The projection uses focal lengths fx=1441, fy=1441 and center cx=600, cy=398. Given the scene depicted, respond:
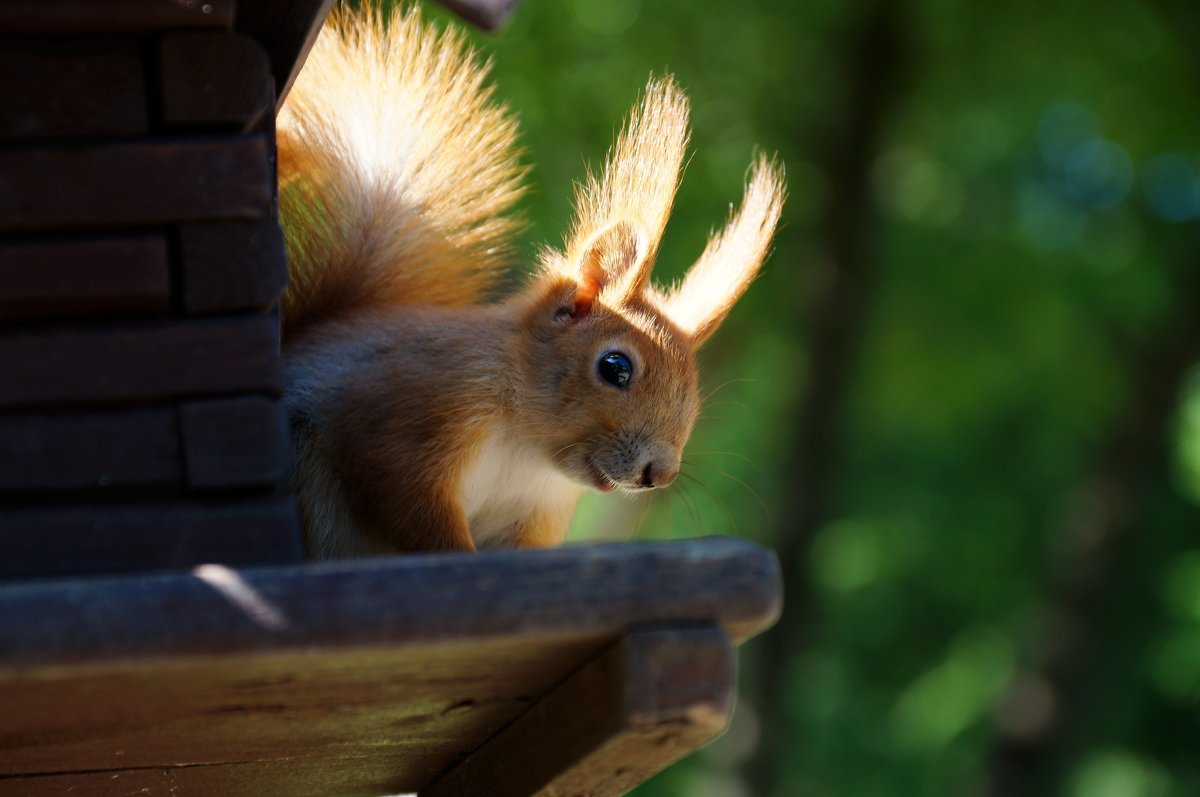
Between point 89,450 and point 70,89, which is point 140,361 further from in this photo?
point 70,89

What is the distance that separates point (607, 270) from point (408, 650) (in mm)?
663

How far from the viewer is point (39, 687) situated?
3.35 ft

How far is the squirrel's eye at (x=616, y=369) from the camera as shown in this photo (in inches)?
59.6

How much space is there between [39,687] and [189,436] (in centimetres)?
24

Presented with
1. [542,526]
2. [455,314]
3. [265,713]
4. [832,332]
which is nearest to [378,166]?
[455,314]

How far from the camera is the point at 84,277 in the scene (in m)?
1.16

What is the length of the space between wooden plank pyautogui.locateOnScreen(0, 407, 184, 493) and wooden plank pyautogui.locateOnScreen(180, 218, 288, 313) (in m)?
0.10

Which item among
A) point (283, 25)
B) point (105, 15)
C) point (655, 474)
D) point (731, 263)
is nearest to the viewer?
point (105, 15)

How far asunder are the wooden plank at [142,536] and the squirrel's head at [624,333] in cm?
41

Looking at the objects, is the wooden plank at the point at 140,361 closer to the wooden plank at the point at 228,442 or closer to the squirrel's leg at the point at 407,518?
the wooden plank at the point at 228,442

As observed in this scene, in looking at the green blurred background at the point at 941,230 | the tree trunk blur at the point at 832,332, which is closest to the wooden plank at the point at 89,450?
the green blurred background at the point at 941,230

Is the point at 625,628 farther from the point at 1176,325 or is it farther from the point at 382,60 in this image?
the point at 1176,325

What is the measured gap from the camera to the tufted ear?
146 cm

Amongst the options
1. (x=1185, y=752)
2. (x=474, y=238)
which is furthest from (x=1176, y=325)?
(x=474, y=238)
